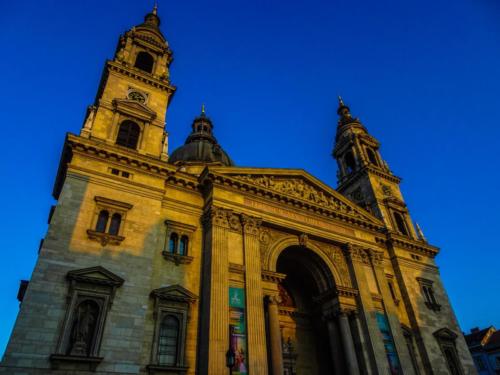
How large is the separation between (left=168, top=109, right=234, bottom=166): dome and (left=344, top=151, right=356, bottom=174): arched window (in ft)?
44.0

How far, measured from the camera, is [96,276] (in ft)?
54.6

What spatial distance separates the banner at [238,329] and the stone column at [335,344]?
26.2 feet

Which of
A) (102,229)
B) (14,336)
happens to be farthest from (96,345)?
(102,229)

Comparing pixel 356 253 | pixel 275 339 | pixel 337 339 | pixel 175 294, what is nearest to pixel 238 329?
pixel 275 339

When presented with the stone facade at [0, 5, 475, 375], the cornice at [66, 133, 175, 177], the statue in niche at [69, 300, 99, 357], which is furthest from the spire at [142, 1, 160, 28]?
the statue in niche at [69, 300, 99, 357]

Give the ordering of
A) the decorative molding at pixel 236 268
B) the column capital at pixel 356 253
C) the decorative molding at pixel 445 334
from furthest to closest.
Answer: the decorative molding at pixel 445 334 < the column capital at pixel 356 253 < the decorative molding at pixel 236 268

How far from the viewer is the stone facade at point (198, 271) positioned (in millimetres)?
15852

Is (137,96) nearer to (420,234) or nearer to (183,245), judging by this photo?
(183,245)

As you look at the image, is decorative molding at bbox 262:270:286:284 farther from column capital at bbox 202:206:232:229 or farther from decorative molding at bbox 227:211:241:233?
column capital at bbox 202:206:232:229

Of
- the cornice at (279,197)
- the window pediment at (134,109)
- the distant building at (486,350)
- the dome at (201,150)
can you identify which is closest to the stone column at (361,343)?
the cornice at (279,197)

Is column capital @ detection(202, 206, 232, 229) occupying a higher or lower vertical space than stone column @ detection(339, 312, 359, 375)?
higher

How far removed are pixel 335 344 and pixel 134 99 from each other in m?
21.5

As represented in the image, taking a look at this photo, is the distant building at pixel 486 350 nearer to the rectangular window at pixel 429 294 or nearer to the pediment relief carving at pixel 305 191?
the rectangular window at pixel 429 294

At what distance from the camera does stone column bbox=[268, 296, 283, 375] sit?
19.2 m
